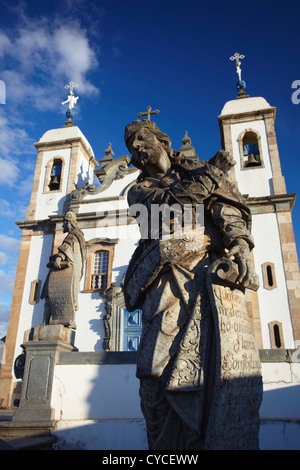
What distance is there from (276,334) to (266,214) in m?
4.94

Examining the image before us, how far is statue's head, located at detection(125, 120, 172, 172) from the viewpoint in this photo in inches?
113

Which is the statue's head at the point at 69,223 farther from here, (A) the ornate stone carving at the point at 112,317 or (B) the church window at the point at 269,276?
(B) the church window at the point at 269,276

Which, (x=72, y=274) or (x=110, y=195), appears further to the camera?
(x=110, y=195)

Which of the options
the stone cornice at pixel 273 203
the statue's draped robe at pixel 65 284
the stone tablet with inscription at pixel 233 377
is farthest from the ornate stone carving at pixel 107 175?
the stone tablet with inscription at pixel 233 377

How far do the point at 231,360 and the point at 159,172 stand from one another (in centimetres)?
160

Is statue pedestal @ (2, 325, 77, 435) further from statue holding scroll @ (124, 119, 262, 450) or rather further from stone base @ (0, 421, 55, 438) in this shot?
statue holding scroll @ (124, 119, 262, 450)

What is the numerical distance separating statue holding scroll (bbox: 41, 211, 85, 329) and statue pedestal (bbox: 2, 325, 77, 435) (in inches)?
27.3

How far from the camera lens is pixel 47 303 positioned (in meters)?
6.58

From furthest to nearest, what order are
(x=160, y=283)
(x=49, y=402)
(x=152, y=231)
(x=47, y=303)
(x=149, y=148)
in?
(x=47, y=303) → (x=49, y=402) → (x=149, y=148) → (x=152, y=231) → (x=160, y=283)

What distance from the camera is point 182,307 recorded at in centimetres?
214

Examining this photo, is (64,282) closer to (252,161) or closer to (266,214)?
(266,214)
